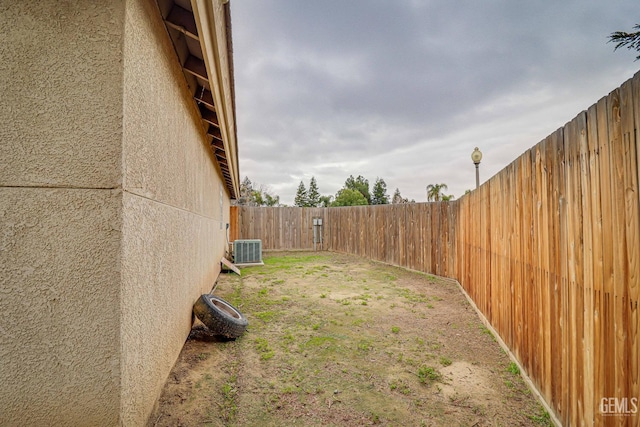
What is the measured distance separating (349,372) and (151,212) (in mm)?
2280

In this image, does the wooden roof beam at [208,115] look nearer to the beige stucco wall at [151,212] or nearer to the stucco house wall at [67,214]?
the beige stucco wall at [151,212]

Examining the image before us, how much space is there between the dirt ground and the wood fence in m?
0.40

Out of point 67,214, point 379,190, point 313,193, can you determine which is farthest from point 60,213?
point 313,193

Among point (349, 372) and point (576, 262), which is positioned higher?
point (576, 262)

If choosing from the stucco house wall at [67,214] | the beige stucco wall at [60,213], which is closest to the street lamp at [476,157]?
the stucco house wall at [67,214]

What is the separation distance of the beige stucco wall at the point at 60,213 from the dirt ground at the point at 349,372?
78 cm

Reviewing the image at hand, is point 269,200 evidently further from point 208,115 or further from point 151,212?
point 151,212

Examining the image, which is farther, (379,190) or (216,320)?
(379,190)

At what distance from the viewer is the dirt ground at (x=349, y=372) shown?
2.08 meters

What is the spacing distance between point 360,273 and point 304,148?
1738 cm

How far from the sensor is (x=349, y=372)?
2707mm

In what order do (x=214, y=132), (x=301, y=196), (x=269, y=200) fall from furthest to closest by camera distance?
(x=301, y=196), (x=269, y=200), (x=214, y=132)

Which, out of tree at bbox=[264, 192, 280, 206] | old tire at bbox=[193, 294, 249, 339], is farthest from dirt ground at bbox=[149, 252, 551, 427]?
tree at bbox=[264, 192, 280, 206]

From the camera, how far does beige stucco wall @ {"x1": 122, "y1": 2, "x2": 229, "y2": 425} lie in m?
1.47
